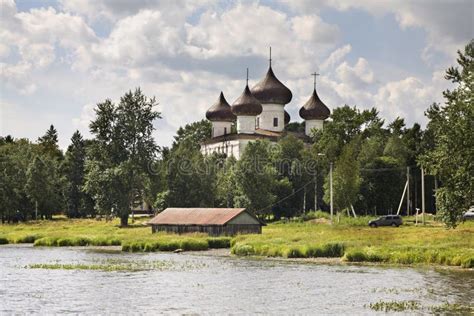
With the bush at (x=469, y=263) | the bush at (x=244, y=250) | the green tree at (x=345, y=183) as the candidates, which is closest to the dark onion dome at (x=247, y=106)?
the green tree at (x=345, y=183)

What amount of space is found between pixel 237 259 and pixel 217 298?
1736 cm

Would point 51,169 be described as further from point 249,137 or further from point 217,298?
point 217,298

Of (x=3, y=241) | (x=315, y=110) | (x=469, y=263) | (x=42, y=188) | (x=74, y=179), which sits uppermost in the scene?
(x=315, y=110)

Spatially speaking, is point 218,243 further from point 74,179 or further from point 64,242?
point 74,179

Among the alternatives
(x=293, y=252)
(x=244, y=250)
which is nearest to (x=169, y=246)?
(x=244, y=250)

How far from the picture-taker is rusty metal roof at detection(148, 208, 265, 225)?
62625mm

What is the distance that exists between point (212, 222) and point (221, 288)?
96.7 ft

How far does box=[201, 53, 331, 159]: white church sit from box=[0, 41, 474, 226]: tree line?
414cm

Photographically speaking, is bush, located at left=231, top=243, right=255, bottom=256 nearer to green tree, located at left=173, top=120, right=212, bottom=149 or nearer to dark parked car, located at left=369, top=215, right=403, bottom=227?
dark parked car, located at left=369, top=215, right=403, bottom=227

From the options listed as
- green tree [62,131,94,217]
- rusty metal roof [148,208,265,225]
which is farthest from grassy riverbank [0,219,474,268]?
green tree [62,131,94,217]

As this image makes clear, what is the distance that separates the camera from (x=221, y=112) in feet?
402

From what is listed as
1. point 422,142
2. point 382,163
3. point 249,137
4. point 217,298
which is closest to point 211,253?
point 217,298

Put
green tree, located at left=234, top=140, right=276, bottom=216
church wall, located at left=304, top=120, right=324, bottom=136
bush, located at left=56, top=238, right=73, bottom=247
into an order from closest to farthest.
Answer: bush, located at left=56, top=238, right=73, bottom=247 < green tree, located at left=234, top=140, right=276, bottom=216 < church wall, located at left=304, top=120, right=324, bottom=136

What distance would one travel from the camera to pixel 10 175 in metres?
95.2
